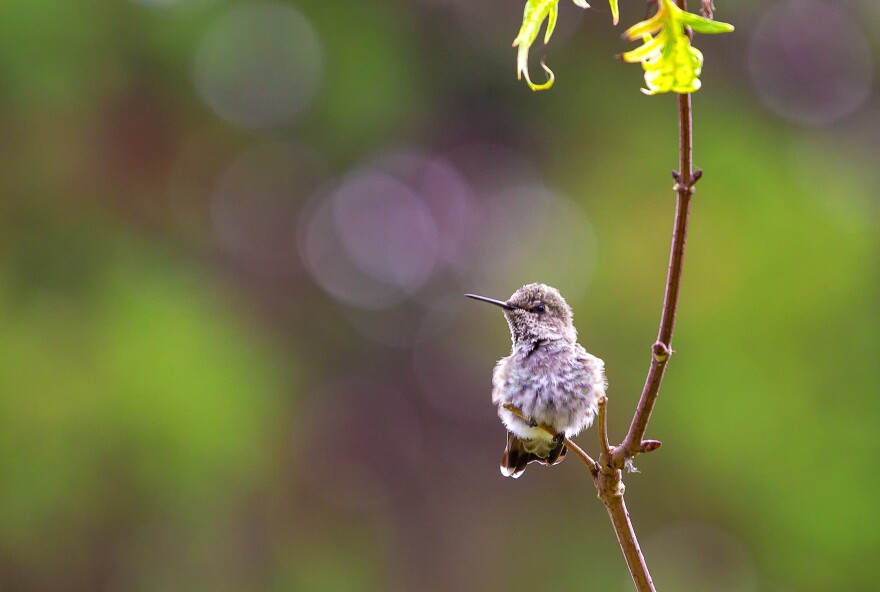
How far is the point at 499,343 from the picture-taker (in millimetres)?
7180

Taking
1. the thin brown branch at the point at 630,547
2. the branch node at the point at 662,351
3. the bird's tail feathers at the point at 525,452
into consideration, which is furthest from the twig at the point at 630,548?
the bird's tail feathers at the point at 525,452

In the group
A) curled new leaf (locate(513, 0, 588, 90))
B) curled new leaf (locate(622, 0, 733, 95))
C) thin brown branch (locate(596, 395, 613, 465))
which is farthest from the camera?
thin brown branch (locate(596, 395, 613, 465))

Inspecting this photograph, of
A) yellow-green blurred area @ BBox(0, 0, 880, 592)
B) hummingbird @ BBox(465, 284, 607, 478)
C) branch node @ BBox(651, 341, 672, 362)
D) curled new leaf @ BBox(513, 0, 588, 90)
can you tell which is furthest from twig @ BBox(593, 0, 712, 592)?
yellow-green blurred area @ BBox(0, 0, 880, 592)

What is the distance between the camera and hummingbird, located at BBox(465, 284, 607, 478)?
8.41 feet

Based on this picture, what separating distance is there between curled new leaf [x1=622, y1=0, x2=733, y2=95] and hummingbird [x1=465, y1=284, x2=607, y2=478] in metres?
1.48

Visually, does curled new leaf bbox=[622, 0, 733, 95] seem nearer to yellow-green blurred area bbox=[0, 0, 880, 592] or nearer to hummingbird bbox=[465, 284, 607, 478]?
hummingbird bbox=[465, 284, 607, 478]

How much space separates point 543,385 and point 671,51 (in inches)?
68.9

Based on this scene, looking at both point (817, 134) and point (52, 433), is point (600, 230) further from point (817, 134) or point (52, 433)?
point (52, 433)

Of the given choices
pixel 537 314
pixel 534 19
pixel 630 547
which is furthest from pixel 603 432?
pixel 537 314

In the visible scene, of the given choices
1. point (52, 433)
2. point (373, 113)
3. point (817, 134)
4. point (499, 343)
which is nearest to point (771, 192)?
point (817, 134)

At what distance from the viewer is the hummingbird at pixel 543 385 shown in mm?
2564

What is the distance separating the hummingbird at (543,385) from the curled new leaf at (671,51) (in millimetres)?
1477

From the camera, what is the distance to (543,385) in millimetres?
2652

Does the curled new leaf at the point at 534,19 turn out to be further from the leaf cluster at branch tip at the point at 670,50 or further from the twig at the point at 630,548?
the twig at the point at 630,548
